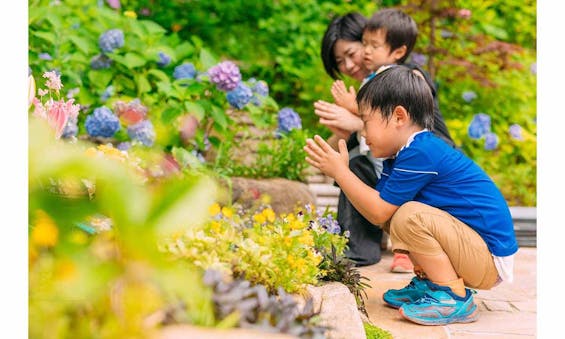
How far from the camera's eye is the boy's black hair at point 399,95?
8.54ft

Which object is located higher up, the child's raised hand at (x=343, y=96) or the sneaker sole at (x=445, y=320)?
the child's raised hand at (x=343, y=96)

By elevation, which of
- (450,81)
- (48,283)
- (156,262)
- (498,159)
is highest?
(156,262)

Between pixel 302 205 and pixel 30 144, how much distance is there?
132 inches

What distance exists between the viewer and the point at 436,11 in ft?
17.3

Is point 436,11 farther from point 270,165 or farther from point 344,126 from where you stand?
point 344,126

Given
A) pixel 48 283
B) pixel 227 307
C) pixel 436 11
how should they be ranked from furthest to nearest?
pixel 436 11 < pixel 227 307 < pixel 48 283

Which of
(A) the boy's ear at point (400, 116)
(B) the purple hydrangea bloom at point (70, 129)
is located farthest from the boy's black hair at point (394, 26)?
(B) the purple hydrangea bloom at point (70, 129)

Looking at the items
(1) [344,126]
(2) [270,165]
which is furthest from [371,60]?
(2) [270,165]

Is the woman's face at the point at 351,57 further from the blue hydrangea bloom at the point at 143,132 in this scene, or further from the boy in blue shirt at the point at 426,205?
the blue hydrangea bloom at the point at 143,132

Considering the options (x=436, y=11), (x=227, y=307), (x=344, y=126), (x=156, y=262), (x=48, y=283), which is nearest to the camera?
(x=156, y=262)

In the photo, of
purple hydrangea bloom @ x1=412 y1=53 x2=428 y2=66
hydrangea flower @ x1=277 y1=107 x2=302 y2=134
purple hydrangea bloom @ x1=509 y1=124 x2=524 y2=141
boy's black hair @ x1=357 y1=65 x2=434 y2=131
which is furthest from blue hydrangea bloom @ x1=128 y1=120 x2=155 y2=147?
purple hydrangea bloom @ x1=509 y1=124 x2=524 y2=141

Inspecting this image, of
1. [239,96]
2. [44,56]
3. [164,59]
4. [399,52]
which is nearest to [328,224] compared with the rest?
[399,52]

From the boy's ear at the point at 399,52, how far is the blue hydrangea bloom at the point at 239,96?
0.93 m

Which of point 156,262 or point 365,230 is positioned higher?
point 156,262
